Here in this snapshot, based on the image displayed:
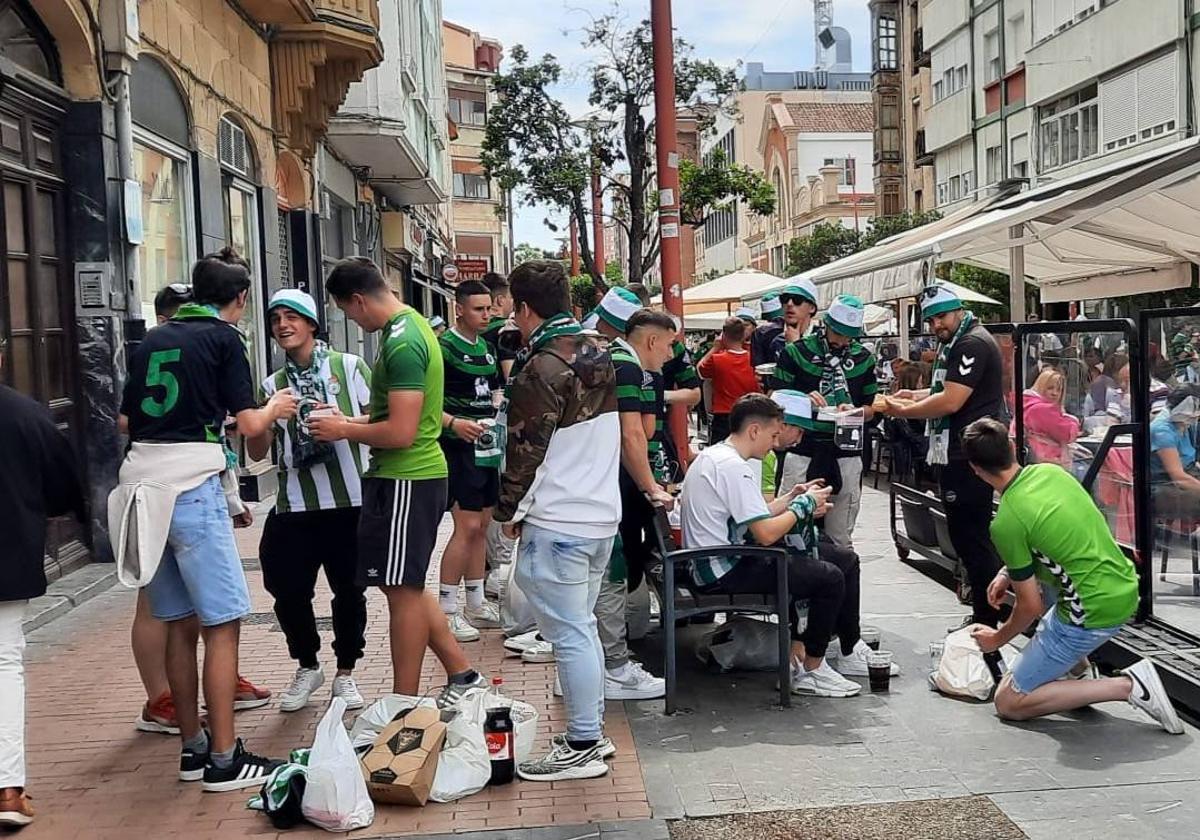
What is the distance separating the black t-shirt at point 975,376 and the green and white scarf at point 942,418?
3 cm

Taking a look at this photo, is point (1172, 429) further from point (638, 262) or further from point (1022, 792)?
point (638, 262)

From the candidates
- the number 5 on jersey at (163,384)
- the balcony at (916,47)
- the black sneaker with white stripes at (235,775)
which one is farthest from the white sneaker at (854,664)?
the balcony at (916,47)

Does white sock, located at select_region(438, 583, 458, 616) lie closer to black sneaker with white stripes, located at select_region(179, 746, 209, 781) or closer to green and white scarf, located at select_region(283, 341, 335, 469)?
green and white scarf, located at select_region(283, 341, 335, 469)

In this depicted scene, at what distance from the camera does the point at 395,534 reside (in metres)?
4.88

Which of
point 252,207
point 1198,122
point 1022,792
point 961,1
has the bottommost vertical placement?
point 1022,792

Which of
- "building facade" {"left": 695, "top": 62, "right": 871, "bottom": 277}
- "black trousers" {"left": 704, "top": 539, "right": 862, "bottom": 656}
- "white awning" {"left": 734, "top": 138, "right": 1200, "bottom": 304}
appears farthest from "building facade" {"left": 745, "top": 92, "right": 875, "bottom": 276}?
"black trousers" {"left": 704, "top": 539, "right": 862, "bottom": 656}

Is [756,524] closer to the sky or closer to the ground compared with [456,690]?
closer to the sky

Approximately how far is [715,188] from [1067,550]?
1716 cm

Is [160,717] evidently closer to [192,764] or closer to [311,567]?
[192,764]

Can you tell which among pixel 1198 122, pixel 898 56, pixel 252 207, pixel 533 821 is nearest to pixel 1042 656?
pixel 533 821

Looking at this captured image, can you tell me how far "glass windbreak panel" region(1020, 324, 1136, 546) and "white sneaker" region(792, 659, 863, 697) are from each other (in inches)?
59.8

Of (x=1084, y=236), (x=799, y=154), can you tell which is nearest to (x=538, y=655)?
(x=1084, y=236)

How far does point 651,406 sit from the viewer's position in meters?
6.46

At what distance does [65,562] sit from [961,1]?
118ft
